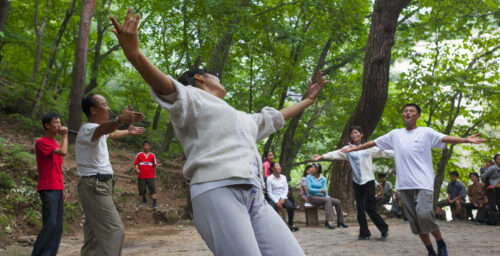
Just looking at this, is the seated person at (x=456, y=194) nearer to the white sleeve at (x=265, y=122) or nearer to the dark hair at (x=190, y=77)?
the white sleeve at (x=265, y=122)

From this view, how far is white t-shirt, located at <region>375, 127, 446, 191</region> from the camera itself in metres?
5.63

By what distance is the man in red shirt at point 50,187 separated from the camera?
489 cm

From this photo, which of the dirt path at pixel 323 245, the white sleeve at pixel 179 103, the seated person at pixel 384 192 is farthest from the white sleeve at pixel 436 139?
the seated person at pixel 384 192

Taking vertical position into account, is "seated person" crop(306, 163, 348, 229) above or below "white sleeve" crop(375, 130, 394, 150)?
below

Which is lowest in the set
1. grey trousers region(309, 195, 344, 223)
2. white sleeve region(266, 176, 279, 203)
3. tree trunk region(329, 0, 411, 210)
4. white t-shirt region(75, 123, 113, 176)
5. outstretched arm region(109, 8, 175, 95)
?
grey trousers region(309, 195, 344, 223)

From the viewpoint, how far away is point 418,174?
566cm

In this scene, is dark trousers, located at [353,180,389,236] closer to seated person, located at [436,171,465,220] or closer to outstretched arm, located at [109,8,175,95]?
outstretched arm, located at [109,8,175,95]

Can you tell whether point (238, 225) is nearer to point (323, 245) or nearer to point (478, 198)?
point (323, 245)

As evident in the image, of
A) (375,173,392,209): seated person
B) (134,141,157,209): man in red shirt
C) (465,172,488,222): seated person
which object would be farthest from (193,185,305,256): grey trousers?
(375,173,392,209): seated person

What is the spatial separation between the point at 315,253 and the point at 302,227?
453 centimetres

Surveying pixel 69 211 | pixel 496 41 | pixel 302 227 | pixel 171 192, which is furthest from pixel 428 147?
pixel 496 41

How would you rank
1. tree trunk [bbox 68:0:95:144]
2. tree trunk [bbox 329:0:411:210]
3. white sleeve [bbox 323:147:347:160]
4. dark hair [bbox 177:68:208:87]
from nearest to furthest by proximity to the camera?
dark hair [bbox 177:68:208:87] → white sleeve [bbox 323:147:347:160] → tree trunk [bbox 329:0:411:210] → tree trunk [bbox 68:0:95:144]

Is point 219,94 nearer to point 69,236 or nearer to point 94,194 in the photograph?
point 94,194

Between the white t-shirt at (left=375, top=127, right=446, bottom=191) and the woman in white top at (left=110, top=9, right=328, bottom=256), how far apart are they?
3.83 meters
